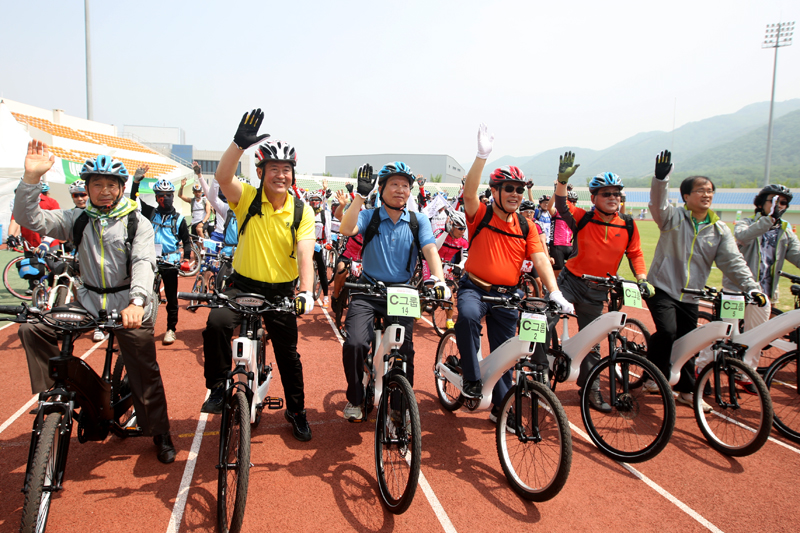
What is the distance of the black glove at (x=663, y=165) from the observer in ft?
14.5

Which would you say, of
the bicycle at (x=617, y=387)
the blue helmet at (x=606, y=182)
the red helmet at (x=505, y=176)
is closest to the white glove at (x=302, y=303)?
the red helmet at (x=505, y=176)

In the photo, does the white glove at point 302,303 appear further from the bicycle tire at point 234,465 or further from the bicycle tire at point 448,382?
the bicycle tire at point 448,382

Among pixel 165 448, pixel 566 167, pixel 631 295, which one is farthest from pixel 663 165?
pixel 165 448

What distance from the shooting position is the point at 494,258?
159 inches

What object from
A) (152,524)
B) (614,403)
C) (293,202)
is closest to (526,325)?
(614,403)

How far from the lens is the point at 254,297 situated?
10.2 feet

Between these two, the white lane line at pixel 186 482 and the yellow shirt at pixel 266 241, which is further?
the yellow shirt at pixel 266 241

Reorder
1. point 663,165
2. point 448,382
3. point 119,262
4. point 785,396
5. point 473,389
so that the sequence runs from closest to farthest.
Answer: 1. point 119,262
2. point 473,389
3. point 663,165
4. point 448,382
5. point 785,396

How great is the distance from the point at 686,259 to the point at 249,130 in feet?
14.5

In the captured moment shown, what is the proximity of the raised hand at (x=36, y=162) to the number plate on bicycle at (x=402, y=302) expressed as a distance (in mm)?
2329

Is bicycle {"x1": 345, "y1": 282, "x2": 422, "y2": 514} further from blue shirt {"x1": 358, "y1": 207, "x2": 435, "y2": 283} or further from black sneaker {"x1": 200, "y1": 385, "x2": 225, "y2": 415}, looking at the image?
black sneaker {"x1": 200, "y1": 385, "x2": 225, "y2": 415}

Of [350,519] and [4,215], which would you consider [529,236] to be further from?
[4,215]

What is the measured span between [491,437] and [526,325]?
1.46 metres

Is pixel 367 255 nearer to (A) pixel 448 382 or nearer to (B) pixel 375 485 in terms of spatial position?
(A) pixel 448 382
